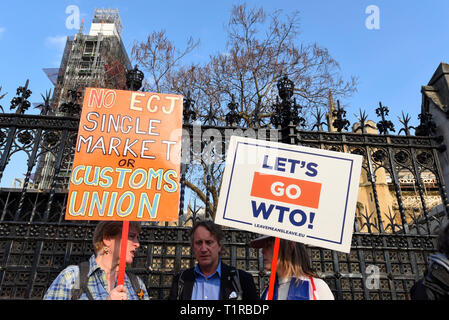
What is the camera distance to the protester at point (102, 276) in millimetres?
2562

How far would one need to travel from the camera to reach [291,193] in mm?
3162

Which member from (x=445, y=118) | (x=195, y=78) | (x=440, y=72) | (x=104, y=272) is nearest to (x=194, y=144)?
(x=104, y=272)

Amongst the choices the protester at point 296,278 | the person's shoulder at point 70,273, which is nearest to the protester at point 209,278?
the protester at point 296,278

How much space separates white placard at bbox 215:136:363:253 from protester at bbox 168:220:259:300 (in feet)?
1.28

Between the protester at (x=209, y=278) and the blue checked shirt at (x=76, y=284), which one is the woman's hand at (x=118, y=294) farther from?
the protester at (x=209, y=278)

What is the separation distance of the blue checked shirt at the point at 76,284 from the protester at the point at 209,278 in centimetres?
63

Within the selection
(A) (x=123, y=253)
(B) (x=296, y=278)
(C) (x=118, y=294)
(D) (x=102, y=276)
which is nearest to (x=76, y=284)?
(D) (x=102, y=276)

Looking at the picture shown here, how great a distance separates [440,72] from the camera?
8.05 m

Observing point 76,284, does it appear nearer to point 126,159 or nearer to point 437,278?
point 126,159

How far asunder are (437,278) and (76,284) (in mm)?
3084

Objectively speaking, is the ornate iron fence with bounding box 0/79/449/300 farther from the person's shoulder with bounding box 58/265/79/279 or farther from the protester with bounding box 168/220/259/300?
the person's shoulder with bounding box 58/265/79/279

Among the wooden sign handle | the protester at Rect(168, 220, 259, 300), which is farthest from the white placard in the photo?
the wooden sign handle

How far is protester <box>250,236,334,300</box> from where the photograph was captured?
2.72 meters
